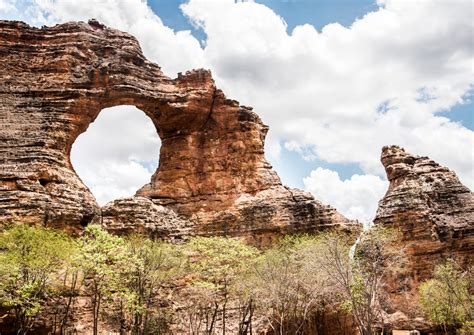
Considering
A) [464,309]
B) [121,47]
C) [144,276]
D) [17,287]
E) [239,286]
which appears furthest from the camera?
[121,47]

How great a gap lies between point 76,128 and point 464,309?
37172 millimetres

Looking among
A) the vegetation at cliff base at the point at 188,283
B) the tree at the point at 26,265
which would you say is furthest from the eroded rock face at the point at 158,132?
the tree at the point at 26,265

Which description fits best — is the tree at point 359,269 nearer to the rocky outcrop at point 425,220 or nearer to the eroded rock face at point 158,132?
the rocky outcrop at point 425,220

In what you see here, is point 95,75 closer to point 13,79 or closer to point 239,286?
point 13,79

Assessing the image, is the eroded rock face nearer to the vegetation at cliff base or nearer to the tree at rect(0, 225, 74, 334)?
the vegetation at cliff base

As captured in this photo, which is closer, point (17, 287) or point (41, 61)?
point (17, 287)

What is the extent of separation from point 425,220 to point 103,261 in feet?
109

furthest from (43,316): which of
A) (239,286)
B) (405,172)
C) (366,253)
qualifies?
(405,172)

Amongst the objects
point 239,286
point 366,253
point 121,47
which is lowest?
point 239,286

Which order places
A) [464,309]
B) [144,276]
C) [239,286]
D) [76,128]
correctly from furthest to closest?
[76,128]
[464,309]
[239,286]
[144,276]

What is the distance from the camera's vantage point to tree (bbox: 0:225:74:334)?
28547 mm

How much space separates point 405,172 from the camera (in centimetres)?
5462

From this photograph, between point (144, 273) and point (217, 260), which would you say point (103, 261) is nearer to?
point (144, 273)

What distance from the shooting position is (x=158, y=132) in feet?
183
